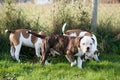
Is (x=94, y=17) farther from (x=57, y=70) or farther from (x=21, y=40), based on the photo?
(x=57, y=70)

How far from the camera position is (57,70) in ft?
27.9

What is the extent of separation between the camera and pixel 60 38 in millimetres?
9070

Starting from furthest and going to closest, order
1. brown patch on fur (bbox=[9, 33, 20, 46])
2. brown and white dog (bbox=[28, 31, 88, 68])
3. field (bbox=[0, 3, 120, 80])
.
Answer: brown patch on fur (bbox=[9, 33, 20, 46]), brown and white dog (bbox=[28, 31, 88, 68]), field (bbox=[0, 3, 120, 80])

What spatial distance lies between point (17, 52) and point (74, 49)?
1810 mm

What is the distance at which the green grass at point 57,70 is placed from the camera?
7930 mm

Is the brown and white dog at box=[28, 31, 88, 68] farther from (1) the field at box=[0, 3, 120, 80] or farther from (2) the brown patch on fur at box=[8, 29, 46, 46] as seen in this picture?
(2) the brown patch on fur at box=[8, 29, 46, 46]

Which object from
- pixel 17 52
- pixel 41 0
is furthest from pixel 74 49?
pixel 41 0

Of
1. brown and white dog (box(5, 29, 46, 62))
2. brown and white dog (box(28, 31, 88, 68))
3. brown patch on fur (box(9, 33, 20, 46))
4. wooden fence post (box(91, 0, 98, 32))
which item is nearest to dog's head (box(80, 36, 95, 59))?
brown and white dog (box(28, 31, 88, 68))

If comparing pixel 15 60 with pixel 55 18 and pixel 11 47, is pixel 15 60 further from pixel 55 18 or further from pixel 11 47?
pixel 55 18

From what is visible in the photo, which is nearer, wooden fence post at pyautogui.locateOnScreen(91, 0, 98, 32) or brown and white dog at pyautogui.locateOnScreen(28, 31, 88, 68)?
brown and white dog at pyautogui.locateOnScreen(28, 31, 88, 68)

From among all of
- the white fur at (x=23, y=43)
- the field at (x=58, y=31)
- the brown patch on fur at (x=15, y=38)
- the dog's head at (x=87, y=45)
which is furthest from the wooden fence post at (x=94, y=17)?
the brown patch on fur at (x=15, y=38)

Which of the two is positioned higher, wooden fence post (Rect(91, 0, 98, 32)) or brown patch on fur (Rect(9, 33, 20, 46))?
wooden fence post (Rect(91, 0, 98, 32))

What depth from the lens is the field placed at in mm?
8484

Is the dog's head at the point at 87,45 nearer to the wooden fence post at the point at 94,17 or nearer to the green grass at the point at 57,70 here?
the green grass at the point at 57,70
